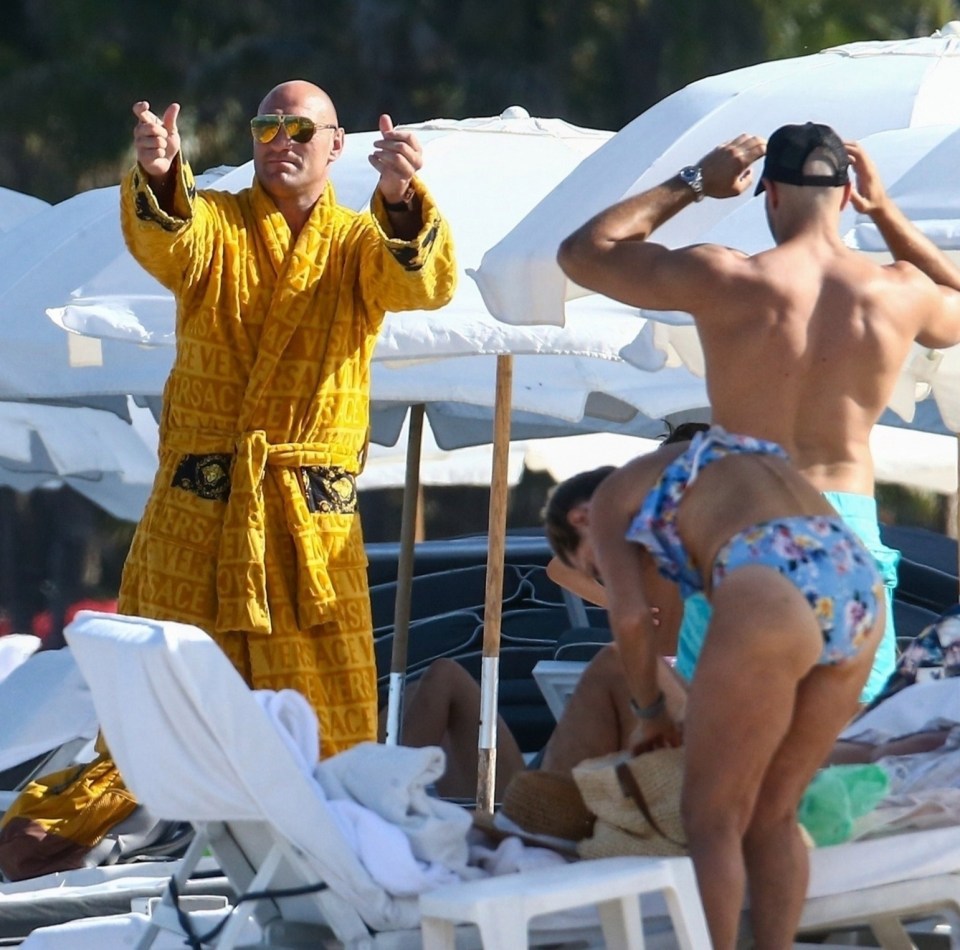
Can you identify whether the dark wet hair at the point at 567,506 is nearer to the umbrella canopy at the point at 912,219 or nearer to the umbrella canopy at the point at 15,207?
the umbrella canopy at the point at 912,219

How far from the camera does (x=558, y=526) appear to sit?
469 cm

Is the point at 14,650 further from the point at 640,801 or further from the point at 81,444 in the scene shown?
the point at 81,444

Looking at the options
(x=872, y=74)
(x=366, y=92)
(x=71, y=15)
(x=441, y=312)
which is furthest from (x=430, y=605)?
(x=71, y=15)

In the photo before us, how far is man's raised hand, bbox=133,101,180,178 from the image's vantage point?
180 inches

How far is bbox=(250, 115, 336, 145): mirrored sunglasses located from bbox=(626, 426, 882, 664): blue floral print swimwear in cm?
153

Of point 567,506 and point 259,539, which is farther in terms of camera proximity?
point 259,539

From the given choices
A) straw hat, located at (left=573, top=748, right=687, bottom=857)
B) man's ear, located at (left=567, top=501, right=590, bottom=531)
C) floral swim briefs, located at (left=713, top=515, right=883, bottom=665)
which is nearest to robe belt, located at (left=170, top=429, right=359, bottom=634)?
man's ear, located at (left=567, top=501, right=590, bottom=531)

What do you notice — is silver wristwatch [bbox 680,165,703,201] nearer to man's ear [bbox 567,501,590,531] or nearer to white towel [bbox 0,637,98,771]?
man's ear [bbox 567,501,590,531]

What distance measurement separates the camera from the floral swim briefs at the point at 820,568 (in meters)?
3.45

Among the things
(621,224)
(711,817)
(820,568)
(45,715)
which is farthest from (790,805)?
(45,715)

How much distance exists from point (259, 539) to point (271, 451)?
0.20 m

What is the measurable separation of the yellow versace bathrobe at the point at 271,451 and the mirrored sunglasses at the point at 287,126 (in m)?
0.21

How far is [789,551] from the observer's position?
345 centimetres

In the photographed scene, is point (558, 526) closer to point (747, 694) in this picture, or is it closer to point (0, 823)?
point (747, 694)
